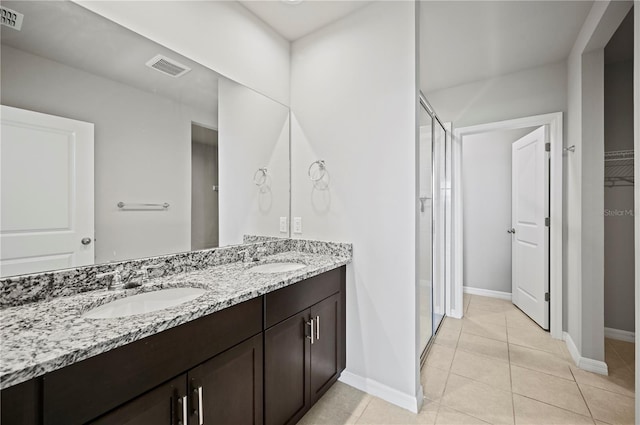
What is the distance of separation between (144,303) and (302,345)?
2.65 ft

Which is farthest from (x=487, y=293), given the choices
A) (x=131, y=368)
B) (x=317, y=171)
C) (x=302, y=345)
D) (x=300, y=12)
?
(x=131, y=368)

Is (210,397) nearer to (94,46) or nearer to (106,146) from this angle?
(106,146)

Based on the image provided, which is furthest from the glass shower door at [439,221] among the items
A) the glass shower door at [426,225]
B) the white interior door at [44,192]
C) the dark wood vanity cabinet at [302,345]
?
the white interior door at [44,192]

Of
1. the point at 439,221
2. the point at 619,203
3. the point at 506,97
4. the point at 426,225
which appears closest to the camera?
the point at 426,225

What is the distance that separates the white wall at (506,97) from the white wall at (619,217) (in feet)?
1.47

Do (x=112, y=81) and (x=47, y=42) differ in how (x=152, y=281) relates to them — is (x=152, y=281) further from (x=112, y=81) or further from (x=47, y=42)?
(x=47, y=42)

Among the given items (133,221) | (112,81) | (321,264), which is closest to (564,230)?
(321,264)

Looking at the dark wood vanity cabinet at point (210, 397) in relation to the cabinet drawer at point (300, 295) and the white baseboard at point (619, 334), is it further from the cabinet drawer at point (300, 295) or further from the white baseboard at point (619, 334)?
the white baseboard at point (619, 334)

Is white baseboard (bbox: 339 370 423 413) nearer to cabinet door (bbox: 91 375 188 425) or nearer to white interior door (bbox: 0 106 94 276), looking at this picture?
cabinet door (bbox: 91 375 188 425)

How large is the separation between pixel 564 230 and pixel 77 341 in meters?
3.47

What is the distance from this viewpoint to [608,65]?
8.85 feet

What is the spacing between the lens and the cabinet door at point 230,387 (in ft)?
3.28

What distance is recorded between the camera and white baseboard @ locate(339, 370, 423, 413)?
66.8 inches

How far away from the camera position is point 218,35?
1742mm
